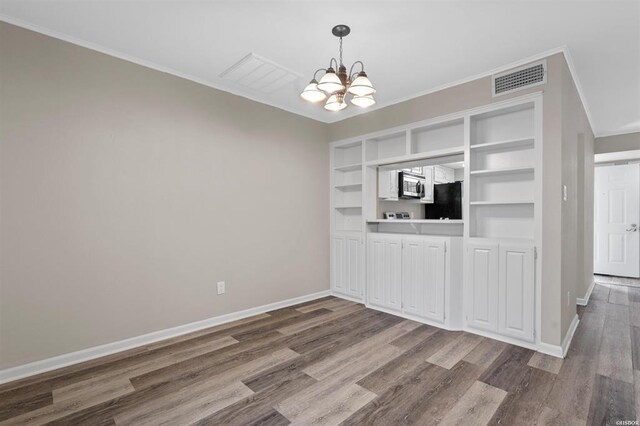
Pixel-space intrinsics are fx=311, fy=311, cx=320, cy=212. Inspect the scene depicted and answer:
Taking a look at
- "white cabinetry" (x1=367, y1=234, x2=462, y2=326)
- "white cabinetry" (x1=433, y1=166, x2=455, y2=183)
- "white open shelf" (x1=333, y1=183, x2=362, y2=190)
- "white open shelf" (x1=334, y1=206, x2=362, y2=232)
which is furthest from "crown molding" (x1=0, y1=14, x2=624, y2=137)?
"white cabinetry" (x1=367, y1=234, x2=462, y2=326)

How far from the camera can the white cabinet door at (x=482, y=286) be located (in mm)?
3068

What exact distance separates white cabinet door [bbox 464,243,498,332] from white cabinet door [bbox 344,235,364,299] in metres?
1.43

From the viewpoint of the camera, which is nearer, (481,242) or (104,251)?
(104,251)

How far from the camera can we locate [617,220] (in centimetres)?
588

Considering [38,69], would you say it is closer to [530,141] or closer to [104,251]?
[104,251]

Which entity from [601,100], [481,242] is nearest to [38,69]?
[481,242]

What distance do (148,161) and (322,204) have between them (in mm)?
2408

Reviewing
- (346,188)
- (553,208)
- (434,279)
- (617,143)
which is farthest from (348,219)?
(617,143)

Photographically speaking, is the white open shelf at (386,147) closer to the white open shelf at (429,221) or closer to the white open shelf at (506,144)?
the white open shelf at (429,221)

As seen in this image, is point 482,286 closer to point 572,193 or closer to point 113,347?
point 572,193

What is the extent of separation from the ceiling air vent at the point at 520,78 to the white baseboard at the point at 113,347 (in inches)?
138

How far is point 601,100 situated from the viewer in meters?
3.89

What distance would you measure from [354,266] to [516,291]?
6.63ft

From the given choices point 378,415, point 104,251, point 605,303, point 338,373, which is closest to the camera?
→ point 378,415
